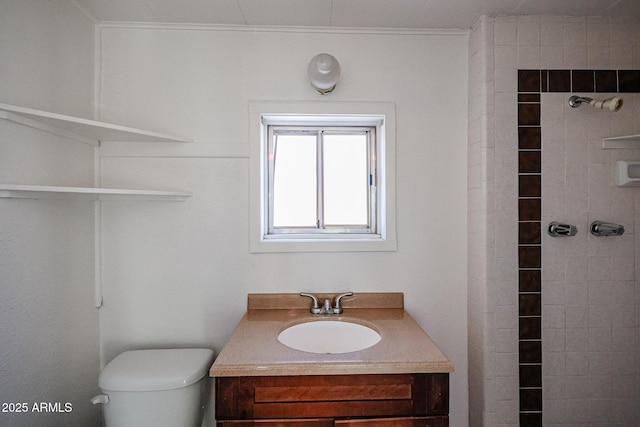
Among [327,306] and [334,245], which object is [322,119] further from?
[327,306]

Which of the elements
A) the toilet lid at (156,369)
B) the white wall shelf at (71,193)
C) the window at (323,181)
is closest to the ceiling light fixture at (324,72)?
the window at (323,181)

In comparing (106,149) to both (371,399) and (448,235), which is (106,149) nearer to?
(371,399)

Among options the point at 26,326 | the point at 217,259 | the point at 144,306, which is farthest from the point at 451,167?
the point at 26,326

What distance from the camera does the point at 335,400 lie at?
1.04 m

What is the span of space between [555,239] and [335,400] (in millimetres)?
1219

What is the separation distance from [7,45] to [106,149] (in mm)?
515

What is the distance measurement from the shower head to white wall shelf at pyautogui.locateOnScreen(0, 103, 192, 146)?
5.90 feet

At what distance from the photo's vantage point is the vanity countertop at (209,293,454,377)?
1.02 metres

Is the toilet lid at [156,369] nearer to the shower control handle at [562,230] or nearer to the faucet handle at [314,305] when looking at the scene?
the faucet handle at [314,305]

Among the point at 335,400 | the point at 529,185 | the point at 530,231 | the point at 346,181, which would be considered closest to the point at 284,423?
the point at 335,400

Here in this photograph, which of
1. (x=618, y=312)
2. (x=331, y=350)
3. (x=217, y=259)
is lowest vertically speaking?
(x=331, y=350)

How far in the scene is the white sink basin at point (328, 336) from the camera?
1.39 metres

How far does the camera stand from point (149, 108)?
1521 millimetres

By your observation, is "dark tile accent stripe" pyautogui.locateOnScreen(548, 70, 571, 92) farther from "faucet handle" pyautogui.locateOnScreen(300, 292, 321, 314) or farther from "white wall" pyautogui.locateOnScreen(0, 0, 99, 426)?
"white wall" pyautogui.locateOnScreen(0, 0, 99, 426)
